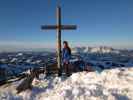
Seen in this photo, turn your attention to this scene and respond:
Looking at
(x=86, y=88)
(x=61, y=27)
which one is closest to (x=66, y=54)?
(x=61, y=27)

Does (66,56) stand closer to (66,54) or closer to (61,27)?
(66,54)

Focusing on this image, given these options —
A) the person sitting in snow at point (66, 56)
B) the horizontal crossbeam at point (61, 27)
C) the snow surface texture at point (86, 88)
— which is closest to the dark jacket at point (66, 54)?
the person sitting in snow at point (66, 56)

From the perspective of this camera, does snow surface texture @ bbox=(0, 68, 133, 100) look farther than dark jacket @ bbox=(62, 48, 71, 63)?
No

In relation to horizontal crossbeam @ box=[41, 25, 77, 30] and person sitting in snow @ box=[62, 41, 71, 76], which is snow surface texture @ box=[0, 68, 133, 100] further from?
horizontal crossbeam @ box=[41, 25, 77, 30]

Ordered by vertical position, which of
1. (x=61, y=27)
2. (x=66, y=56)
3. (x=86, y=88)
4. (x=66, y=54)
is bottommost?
(x=86, y=88)

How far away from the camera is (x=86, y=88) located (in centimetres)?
1176

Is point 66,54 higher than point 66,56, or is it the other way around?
point 66,54

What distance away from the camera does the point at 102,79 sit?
41.4ft

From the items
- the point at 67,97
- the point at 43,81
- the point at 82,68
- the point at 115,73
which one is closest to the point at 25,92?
the point at 43,81

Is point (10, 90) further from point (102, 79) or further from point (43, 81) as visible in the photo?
point (102, 79)

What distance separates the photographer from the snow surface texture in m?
11.1

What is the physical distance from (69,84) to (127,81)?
10.5ft

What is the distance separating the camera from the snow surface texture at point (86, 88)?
1105cm

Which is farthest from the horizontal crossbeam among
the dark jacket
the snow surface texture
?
the snow surface texture
